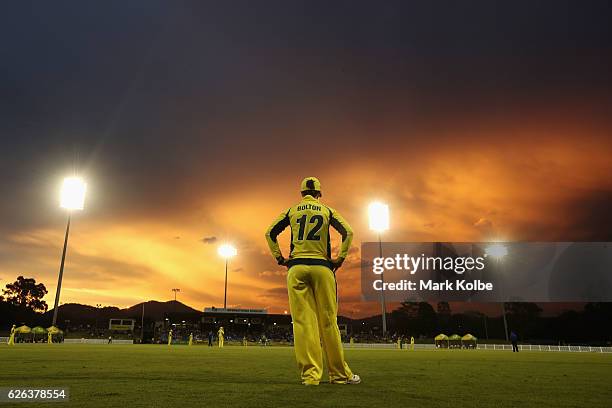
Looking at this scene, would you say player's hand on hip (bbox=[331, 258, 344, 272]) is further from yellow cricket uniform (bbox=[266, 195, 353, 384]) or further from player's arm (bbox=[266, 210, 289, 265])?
player's arm (bbox=[266, 210, 289, 265])

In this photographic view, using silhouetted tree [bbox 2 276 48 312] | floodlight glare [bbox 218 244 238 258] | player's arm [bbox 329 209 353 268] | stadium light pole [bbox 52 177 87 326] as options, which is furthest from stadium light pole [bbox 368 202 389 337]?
silhouetted tree [bbox 2 276 48 312]

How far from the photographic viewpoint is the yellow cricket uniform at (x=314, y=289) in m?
5.70

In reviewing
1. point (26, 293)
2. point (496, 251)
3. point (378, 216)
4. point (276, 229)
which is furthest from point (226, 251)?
point (26, 293)

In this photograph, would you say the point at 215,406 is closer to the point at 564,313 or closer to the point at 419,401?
the point at 419,401

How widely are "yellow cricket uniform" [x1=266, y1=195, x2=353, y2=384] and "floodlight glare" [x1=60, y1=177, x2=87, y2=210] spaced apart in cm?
4155

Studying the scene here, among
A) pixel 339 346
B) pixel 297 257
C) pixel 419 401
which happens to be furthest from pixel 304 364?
pixel 419 401

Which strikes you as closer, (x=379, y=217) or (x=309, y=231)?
(x=309, y=231)

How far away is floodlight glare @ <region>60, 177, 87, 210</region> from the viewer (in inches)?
1683

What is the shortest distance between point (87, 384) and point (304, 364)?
244 centimetres

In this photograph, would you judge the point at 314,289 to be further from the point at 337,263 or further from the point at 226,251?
the point at 226,251

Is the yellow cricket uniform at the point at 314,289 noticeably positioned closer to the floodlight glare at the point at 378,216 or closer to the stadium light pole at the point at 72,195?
the stadium light pole at the point at 72,195

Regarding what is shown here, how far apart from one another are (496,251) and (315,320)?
53.4 meters

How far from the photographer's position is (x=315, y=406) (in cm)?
386

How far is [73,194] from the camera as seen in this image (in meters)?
42.9
